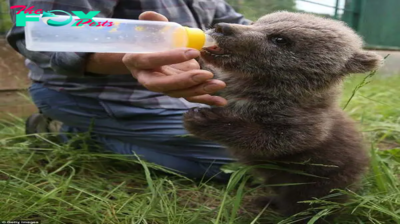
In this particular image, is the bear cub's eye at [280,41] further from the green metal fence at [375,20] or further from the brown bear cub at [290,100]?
the green metal fence at [375,20]

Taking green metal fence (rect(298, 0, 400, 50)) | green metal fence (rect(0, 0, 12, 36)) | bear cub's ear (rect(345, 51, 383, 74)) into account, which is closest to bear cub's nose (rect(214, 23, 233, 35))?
bear cub's ear (rect(345, 51, 383, 74))

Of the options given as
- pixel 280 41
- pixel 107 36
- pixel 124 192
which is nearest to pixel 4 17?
pixel 124 192

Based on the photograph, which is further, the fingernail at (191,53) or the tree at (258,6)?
the tree at (258,6)

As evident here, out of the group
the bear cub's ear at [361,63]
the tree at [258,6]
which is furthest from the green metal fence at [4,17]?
the bear cub's ear at [361,63]

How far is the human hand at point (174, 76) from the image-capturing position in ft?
5.80

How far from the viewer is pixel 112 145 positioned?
3119mm

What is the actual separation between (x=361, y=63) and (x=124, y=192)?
60.3 inches

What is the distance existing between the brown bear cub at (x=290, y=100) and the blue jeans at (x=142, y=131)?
813mm

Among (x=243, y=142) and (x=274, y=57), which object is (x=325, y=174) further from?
(x=274, y=57)

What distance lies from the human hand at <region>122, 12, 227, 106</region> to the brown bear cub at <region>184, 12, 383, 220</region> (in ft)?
0.45

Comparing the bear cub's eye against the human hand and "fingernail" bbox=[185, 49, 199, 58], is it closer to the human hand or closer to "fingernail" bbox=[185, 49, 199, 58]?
the human hand

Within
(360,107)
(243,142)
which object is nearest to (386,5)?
(360,107)

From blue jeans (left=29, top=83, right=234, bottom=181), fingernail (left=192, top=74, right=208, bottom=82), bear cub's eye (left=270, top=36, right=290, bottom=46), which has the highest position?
bear cub's eye (left=270, top=36, right=290, bottom=46)

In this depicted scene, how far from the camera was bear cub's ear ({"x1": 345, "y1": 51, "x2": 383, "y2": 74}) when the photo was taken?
81.0 inches
